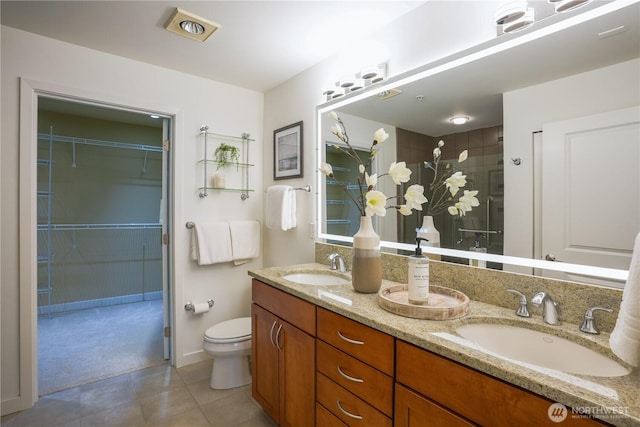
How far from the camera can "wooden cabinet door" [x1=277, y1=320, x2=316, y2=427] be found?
146 centimetres

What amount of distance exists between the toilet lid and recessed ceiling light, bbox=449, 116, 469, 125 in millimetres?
1871

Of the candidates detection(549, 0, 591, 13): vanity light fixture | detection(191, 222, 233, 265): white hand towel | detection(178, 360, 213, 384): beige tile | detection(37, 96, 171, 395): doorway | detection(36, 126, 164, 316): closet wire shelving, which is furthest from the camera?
detection(36, 126, 164, 316): closet wire shelving

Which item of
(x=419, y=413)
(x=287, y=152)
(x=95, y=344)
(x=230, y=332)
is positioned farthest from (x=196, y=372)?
(x=419, y=413)

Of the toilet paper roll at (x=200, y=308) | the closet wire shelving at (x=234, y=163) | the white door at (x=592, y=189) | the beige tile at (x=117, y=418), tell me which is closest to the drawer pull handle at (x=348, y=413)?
the white door at (x=592, y=189)

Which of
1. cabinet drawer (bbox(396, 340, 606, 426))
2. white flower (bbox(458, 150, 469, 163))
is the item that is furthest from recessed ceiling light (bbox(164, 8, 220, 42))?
cabinet drawer (bbox(396, 340, 606, 426))

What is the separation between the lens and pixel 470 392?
864 mm

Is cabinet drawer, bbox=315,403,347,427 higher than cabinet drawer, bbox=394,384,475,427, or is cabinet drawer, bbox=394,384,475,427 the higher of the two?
cabinet drawer, bbox=394,384,475,427

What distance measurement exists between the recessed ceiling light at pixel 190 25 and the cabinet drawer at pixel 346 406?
1.96m

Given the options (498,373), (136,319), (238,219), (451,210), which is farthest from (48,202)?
(498,373)

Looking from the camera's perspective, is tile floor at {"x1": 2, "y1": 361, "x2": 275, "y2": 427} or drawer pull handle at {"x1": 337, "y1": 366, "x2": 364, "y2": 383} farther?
tile floor at {"x1": 2, "y1": 361, "x2": 275, "y2": 427}

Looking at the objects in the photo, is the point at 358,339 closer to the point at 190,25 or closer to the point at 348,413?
the point at 348,413

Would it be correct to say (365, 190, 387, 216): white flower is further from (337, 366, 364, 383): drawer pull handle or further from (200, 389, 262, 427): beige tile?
(200, 389, 262, 427): beige tile

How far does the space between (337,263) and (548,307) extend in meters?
1.17

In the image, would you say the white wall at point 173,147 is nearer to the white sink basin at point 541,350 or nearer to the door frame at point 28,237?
the door frame at point 28,237
